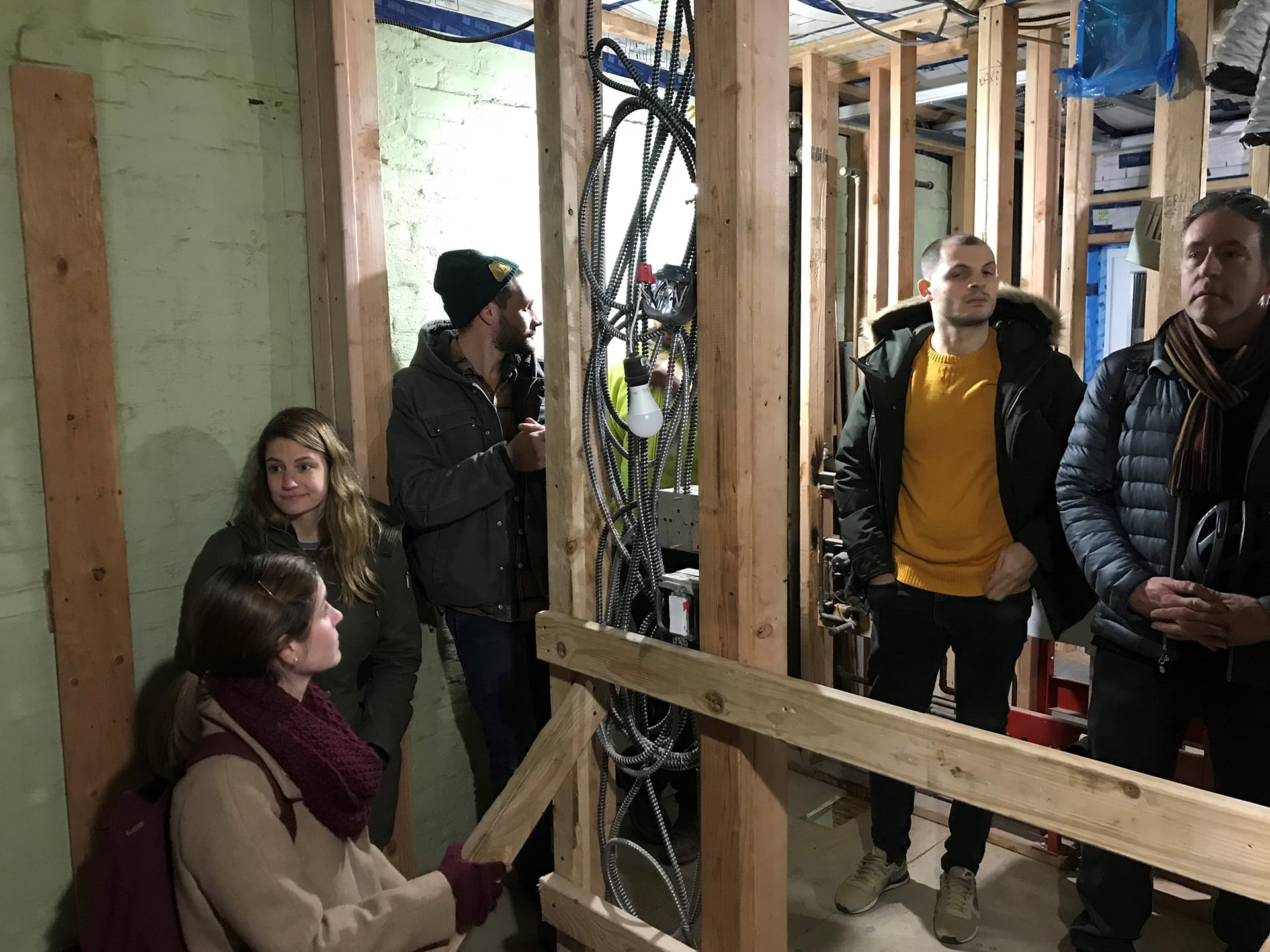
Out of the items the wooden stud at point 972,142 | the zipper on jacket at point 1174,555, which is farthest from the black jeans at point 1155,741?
the wooden stud at point 972,142

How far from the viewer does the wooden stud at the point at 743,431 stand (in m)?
1.43

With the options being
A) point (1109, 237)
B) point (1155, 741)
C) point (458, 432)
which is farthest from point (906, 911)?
point (1109, 237)


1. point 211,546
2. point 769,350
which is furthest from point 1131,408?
point 211,546

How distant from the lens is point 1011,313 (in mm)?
2117

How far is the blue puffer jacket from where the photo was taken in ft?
5.57

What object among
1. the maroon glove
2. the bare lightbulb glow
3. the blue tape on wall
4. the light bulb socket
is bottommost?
the maroon glove

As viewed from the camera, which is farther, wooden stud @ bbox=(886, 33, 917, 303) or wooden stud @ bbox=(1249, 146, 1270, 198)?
wooden stud @ bbox=(886, 33, 917, 303)

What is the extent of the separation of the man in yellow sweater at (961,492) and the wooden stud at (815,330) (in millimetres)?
1012

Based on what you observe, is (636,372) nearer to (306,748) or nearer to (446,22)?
(306,748)

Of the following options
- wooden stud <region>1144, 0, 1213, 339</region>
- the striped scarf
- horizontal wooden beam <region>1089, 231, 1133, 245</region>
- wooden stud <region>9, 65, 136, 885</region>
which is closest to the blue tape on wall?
wooden stud <region>9, 65, 136, 885</region>

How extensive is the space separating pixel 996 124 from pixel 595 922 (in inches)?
97.8

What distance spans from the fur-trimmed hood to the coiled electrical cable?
2.18 ft

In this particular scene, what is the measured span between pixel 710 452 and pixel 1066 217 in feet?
6.13

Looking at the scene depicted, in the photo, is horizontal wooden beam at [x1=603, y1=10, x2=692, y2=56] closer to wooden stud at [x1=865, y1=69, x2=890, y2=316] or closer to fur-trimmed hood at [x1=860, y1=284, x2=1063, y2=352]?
wooden stud at [x1=865, y1=69, x2=890, y2=316]
